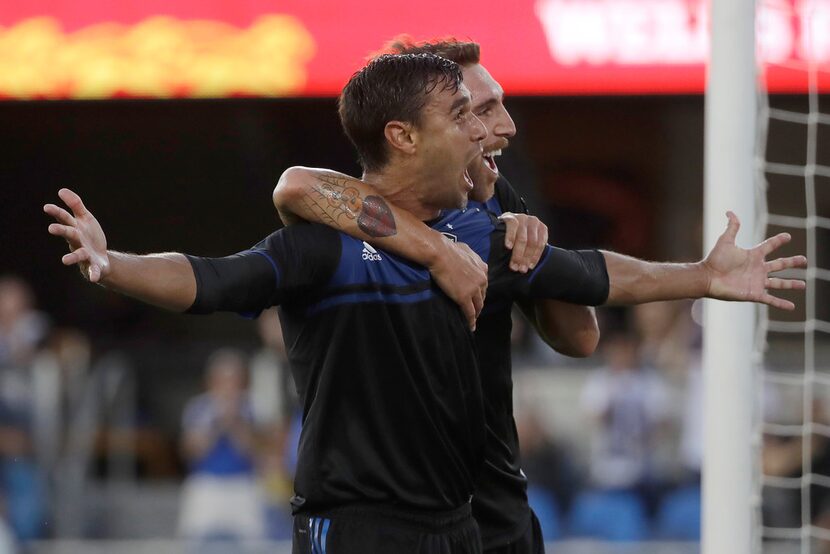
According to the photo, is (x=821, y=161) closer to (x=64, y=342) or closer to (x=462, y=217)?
(x=64, y=342)

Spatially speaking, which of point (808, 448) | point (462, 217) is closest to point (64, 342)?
point (808, 448)

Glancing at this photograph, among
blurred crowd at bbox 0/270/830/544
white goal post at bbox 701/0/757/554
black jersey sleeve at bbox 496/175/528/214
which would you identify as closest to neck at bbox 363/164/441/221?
black jersey sleeve at bbox 496/175/528/214

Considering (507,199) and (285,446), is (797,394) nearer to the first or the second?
(285,446)

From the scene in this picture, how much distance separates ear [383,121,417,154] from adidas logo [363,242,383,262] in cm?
22

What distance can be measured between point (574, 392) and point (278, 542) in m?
2.00

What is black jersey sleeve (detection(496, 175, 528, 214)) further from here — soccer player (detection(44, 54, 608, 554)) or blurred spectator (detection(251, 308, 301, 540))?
blurred spectator (detection(251, 308, 301, 540))

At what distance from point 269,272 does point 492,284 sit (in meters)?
0.52

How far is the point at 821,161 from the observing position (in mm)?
10445

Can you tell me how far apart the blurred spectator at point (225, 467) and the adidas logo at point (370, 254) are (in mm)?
5296

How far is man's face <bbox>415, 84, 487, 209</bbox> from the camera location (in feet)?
9.04

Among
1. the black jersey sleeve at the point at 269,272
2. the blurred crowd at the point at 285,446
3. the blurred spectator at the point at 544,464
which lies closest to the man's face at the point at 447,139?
the black jersey sleeve at the point at 269,272

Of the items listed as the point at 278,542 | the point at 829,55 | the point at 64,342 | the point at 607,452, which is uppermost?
the point at 829,55

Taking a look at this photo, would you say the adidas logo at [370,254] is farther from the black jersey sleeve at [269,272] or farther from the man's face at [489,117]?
the man's face at [489,117]

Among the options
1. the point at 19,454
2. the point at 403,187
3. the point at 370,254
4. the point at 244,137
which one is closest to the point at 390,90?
the point at 403,187
